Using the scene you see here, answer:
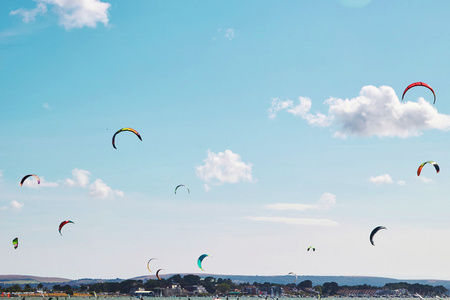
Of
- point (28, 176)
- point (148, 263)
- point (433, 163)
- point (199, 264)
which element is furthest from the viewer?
point (148, 263)

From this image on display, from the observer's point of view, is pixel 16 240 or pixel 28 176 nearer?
pixel 28 176

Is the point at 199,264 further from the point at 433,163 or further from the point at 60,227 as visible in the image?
the point at 433,163

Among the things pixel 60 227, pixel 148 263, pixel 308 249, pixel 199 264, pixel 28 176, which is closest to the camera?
pixel 28 176

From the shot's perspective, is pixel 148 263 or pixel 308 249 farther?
pixel 148 263

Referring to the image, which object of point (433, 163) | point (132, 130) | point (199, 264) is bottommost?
point (199, 264)

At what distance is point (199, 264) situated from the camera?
77.4m

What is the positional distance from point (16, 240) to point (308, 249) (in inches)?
1932

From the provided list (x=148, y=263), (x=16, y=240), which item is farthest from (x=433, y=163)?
(x=148, y=263)

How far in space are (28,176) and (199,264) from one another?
27.7 metres

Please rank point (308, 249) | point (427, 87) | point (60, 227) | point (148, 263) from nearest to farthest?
point (427, 87)
point (60, 227)
point (308, 249)
point (148, 263)

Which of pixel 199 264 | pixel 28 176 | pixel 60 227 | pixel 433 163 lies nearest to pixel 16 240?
pixel 60 227

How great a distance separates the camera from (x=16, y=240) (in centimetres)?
7981

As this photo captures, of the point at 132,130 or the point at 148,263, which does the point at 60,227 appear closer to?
the point at 132,130

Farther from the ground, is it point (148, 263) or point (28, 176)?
point (28, 176)
